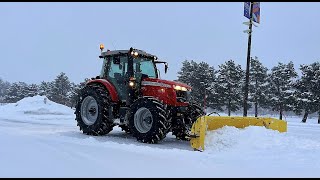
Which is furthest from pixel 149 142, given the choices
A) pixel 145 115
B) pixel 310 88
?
pixel 310 88

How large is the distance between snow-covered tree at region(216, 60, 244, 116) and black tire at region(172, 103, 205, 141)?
34.8m

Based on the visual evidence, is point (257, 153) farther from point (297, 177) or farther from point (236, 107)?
point (236, 107)

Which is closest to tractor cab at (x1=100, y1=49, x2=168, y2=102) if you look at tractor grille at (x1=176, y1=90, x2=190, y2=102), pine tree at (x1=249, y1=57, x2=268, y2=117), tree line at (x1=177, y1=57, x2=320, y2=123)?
tractor grille at (x1=176, y1=90, x2=190, y2=102)

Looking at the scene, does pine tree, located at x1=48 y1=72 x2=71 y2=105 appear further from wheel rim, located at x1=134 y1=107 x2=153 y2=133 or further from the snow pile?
wheel rim, located at x1=134 y1=107 x2=153 y2=133

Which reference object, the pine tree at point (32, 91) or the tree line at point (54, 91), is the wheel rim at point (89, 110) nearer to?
the tree line at point (54, 91)

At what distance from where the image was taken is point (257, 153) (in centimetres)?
720

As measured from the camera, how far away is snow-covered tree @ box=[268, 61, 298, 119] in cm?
4275

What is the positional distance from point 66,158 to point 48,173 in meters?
1.03

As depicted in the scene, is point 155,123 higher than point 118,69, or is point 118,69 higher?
point 118,69

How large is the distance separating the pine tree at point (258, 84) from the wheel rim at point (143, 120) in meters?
40.6

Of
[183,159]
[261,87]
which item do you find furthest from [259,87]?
[183,159]

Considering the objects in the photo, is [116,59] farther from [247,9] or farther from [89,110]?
[247,9]

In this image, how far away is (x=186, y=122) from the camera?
951cm

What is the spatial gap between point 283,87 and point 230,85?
687cm
